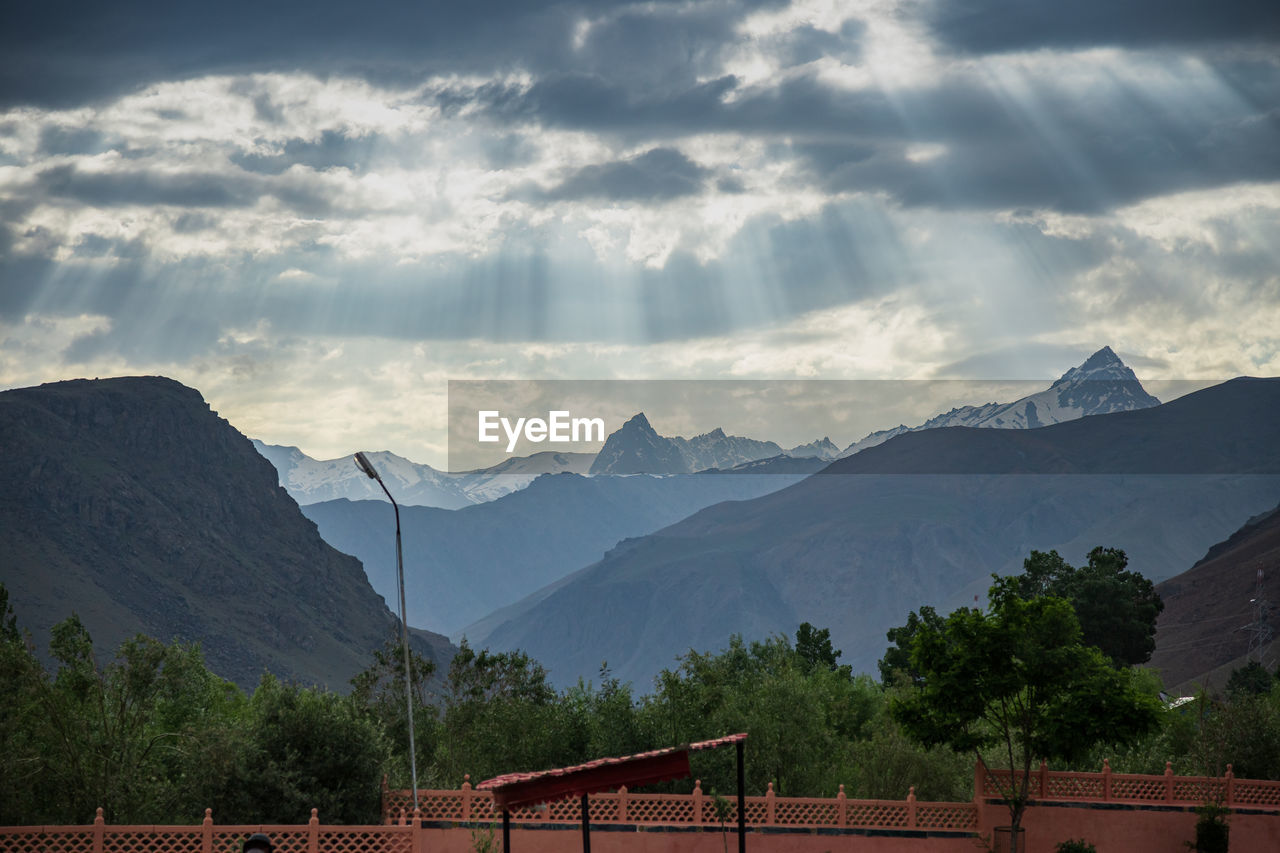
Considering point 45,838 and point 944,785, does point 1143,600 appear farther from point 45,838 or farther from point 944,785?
point 45,838

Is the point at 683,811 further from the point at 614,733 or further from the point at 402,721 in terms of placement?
the point at 402,721

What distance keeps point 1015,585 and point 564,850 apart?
42.5 feet

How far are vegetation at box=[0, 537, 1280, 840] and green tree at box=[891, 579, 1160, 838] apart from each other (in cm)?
5

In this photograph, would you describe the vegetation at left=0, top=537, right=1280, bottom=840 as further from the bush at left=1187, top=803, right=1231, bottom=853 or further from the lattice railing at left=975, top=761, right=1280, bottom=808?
the bush at left=1187, top=803, right=1231, bottom=853

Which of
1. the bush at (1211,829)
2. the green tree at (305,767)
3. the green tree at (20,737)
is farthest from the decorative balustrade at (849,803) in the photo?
the green tree at (20,737)

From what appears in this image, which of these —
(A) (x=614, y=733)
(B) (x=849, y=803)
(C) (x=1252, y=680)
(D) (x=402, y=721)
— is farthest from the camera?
(C) (x=1252, y=680)

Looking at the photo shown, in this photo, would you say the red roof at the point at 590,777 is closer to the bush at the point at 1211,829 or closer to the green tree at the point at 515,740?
the bush at the point at 1211,829

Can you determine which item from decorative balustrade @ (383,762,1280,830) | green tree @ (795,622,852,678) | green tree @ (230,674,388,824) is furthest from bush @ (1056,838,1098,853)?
green tree @ (795,622,852,678)

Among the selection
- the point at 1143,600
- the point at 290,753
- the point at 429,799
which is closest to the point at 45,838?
the point at 290,753

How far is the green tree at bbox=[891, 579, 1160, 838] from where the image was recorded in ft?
96.2

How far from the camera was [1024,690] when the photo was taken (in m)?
30.8

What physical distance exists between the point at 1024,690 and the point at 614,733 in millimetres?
12921

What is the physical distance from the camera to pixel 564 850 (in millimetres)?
28078

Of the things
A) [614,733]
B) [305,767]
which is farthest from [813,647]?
[305,767]
